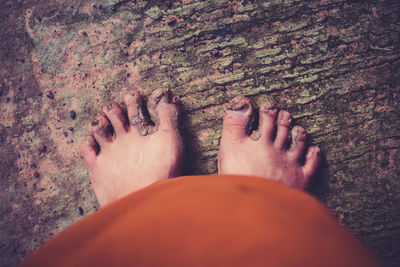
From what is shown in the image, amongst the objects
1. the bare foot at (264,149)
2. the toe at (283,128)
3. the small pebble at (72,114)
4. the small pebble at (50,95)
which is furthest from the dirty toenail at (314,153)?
the small pebble at (50,95)

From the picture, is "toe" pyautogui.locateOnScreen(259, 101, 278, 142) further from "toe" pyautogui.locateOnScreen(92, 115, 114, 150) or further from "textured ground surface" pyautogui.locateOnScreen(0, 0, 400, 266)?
"toe" pyautogui.locateOnScreen(92, 115, 114, 150)

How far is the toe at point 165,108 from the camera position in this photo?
1.00 m

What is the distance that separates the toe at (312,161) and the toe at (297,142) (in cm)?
4

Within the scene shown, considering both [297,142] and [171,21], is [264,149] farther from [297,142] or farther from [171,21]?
[171,21]

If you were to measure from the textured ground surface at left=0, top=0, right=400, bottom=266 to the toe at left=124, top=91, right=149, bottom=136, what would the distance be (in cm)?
8

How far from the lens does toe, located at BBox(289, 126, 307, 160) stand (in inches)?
39.7

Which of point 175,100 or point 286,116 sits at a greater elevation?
point 175,100

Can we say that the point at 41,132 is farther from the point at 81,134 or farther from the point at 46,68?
the point at 46,68

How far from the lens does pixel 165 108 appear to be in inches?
39.6

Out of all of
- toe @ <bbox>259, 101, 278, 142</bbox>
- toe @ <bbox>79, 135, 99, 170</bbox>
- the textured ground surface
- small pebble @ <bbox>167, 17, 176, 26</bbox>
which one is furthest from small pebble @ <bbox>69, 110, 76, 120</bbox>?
toe @ <bbox>259, 101, 278, 142</bbox>

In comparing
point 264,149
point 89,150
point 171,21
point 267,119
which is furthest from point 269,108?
point 89,150

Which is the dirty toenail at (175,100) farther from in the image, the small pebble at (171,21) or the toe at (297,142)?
the toe at (297,142)

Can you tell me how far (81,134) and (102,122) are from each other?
121 mm

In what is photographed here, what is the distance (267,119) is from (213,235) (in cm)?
65
